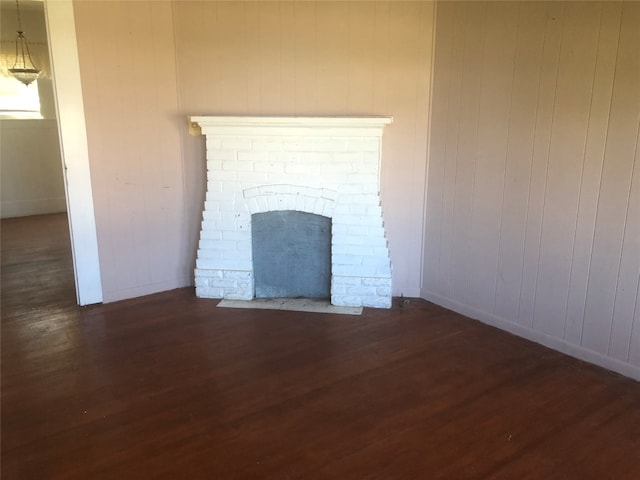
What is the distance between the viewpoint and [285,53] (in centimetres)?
365

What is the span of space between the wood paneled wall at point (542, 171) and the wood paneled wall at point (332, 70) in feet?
0.48

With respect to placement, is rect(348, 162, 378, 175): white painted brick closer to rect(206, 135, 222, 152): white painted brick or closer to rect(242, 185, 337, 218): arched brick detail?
rect(242, 185, 337, 218): arched brick detail

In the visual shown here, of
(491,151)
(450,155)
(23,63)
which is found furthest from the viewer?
(23,63)

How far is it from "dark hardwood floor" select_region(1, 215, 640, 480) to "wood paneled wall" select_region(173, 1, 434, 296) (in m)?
0.97

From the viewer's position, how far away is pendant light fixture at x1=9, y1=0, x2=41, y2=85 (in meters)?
6.86

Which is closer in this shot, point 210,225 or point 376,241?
point 376,241

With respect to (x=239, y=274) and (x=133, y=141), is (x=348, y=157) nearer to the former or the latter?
(x=239, y=274)

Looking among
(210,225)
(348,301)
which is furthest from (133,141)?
(348,301)

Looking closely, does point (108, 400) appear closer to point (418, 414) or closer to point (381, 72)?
point (418, 414)

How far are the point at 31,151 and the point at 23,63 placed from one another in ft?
3.93

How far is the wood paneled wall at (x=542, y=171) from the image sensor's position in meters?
2.59

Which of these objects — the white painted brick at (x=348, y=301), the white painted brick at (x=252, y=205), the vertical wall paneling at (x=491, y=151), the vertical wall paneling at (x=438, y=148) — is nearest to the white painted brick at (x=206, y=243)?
the white painted brick at (x=252, y=205)

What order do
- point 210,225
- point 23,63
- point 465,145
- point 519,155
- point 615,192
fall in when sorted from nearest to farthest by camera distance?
point 615,192
point 519,155
point 465,145
point 210,225
point 23,63

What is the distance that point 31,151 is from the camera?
715cm
